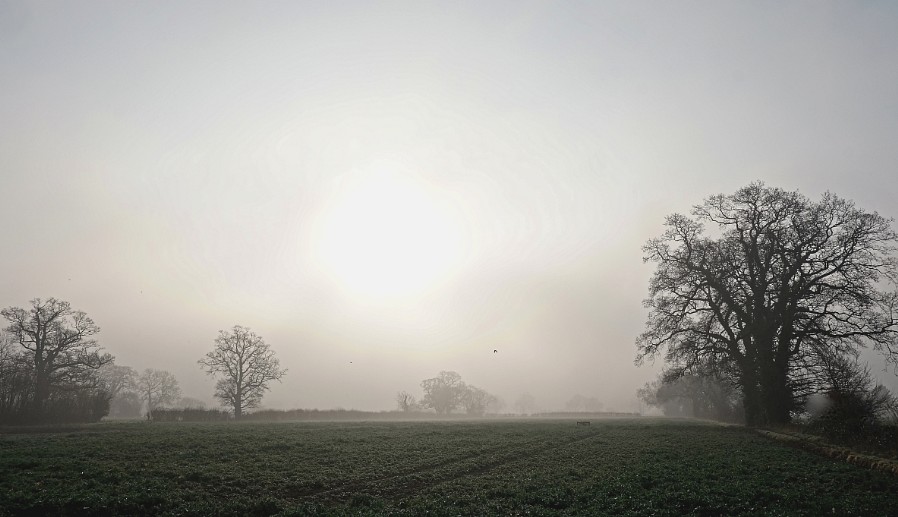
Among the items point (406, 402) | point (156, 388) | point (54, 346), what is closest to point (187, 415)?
point (54, 346)

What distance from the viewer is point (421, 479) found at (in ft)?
71.3

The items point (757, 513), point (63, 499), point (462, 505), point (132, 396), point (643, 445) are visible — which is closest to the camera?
point (757, 513)

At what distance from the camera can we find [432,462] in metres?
25.4

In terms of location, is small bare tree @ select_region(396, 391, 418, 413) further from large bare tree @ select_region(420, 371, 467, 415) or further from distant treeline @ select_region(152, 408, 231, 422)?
distant treeline @ select_region(152, 408, 231, 422)

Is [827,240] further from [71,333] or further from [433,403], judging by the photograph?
[433,403]

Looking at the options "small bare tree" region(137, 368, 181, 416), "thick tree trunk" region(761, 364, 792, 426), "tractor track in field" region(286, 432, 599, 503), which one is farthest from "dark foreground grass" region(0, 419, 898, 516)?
"small bare tree" region(137, 368, 181, 416)

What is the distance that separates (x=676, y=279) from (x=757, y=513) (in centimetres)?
3438

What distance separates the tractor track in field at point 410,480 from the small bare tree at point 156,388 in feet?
457

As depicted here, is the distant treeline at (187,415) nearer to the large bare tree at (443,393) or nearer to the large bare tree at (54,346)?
the large bare tree at (54,346)

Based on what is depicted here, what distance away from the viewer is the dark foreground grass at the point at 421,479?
629 inches

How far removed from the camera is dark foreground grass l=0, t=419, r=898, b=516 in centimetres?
1598

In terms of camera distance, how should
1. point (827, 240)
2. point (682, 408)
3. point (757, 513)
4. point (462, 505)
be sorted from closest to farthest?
point (757, 513) < point (462, 505) < point (827, 240) < point (682, 408)

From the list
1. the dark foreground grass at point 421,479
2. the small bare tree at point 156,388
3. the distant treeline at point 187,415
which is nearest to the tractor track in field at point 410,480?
the dark foreground grass at point 421,479

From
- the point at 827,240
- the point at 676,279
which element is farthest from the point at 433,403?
the point at 827,240
